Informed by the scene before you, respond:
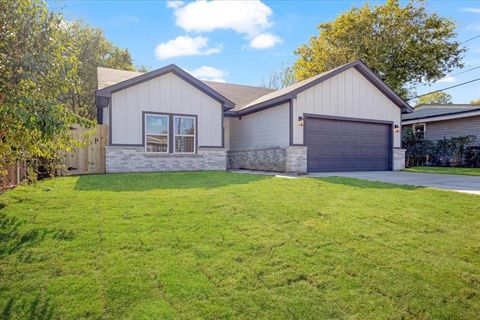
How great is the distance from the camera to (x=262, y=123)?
1434 centimetres

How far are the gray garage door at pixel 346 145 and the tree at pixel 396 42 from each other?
10.4m

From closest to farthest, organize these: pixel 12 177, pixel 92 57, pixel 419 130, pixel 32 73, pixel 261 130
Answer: pixel 32 73
pixel 12 177
pixel 261 130
pixel 419 130
pixel 92 57

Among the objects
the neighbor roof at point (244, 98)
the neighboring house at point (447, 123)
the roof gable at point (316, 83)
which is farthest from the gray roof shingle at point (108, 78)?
the neighboring house at point (447, 123)

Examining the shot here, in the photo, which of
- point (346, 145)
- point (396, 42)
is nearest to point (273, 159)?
point (346, 145)

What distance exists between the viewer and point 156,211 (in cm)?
512

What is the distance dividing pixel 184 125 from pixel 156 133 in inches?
47.1

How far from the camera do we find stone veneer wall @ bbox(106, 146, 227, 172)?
37.8 ft

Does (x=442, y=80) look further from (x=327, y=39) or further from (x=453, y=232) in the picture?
(x=453, y=232)

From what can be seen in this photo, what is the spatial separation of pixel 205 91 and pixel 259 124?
9.81 feet

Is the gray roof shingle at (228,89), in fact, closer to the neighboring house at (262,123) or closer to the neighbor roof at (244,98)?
the neighbor roof at (244,98)

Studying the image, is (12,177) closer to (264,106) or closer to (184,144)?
(184,144)

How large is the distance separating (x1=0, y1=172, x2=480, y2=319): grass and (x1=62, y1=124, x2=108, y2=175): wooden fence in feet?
18.0

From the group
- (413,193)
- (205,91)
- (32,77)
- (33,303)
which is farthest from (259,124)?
(33,303)

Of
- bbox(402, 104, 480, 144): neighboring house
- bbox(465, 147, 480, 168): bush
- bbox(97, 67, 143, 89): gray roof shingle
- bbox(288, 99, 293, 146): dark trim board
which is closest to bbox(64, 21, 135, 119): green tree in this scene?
bbox(97, 67, 143, 89): gray roof shingle
